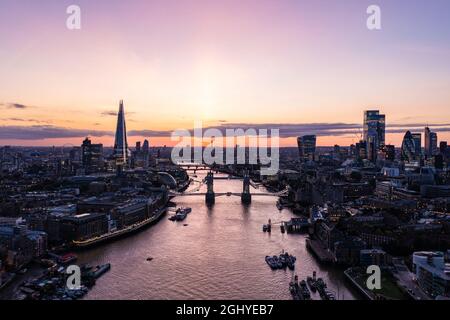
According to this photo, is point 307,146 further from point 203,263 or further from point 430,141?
point 203,263

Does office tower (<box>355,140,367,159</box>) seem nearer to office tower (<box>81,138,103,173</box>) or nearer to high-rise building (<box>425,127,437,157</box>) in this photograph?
high-rise building (<box>425,127,437,157</box>)

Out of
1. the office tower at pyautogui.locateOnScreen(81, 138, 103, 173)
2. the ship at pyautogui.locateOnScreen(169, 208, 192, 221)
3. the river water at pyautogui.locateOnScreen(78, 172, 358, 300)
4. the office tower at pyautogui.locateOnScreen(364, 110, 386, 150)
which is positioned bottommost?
the river water at pyautogui.locateOnScreen(78, 172, 358, 300)

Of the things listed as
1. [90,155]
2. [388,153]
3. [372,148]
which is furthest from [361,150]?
[90,155]

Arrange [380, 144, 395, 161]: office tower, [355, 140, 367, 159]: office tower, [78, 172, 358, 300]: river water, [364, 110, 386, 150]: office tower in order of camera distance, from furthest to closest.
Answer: [364, 110, 386, 150]: office tower, [355, 140, 367, 159]: office tower, [380, 144, 395, 161]: office tower, [78, 172, 358, 300]: river water

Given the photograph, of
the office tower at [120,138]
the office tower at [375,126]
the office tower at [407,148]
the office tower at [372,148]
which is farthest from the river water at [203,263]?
the office tower at [375,126]

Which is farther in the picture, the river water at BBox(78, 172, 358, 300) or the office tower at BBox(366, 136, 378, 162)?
the office tower at BBox(366, 136, 378, 162)

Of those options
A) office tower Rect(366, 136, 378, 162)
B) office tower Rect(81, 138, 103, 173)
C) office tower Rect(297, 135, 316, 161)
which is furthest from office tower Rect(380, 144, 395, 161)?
office tower Rect(81, 138, 103, 173)

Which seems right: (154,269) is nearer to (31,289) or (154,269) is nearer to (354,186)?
(31,289)
